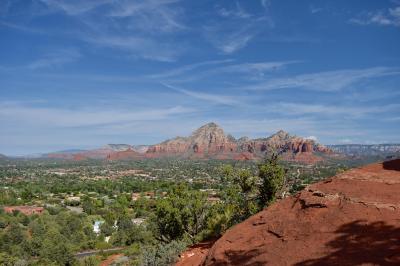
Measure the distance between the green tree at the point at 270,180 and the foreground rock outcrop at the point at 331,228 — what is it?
28.6ft

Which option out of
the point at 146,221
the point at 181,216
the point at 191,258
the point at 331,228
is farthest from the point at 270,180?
the point at 146,221

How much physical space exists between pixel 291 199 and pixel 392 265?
4.34 m

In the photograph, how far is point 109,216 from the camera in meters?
64.7

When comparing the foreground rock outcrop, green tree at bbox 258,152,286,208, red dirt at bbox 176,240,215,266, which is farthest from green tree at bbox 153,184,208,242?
the foreground rock outcrop

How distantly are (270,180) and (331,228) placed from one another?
11.4 m

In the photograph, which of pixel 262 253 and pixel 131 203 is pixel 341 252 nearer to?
pixel 262 253

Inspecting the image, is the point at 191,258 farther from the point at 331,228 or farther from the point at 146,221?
the point at 146,221

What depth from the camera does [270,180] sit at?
20.1 m

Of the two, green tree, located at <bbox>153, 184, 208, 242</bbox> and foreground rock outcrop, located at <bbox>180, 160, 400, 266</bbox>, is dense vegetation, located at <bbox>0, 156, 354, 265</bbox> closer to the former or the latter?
green tree, located at <bbox>153, 184, 208, 242</bbox>

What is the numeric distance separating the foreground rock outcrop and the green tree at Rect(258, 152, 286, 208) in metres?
8.72

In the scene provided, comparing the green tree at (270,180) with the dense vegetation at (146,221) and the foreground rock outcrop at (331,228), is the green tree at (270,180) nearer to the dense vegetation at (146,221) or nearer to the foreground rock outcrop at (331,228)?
the dense vegetation at (146,221)

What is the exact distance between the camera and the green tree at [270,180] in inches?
787

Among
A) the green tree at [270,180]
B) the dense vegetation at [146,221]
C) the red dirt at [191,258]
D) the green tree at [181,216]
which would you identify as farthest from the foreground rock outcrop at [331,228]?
the green tree at [181,216]

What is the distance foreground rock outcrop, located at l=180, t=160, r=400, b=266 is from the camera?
772 centimetres
